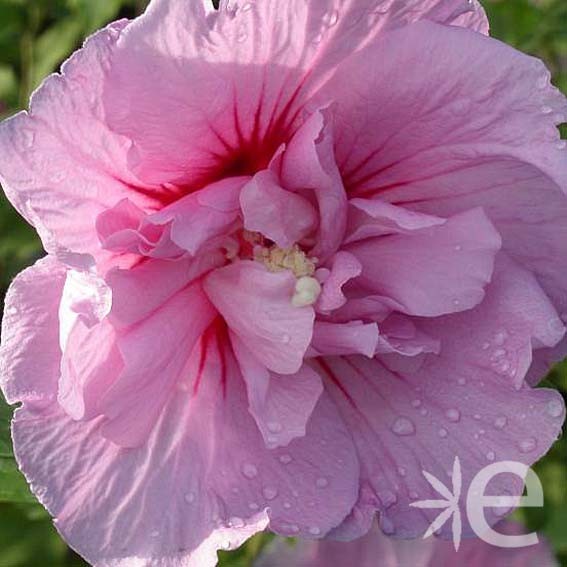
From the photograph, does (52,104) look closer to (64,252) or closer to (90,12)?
(64,252)

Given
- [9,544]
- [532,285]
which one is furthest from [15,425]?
[9,544]

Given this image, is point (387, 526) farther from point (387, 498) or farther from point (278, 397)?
point (278, 397)

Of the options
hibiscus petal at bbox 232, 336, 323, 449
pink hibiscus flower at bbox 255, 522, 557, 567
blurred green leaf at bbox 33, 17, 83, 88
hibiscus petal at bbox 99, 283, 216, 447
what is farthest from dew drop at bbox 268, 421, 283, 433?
blurred green leaf at bbox 33, 17, 83, 88

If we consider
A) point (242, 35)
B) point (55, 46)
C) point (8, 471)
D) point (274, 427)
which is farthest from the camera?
point (55, 46)

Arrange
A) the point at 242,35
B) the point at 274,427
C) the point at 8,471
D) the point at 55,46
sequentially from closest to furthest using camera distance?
the point at 242,35, the point at 274,427, the point at 8,471, the point at 55,46

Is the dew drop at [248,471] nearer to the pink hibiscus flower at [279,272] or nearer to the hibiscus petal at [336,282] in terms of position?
the pink hibiscus flower at [279,272]

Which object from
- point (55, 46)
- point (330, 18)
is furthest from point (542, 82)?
point (55, 46)

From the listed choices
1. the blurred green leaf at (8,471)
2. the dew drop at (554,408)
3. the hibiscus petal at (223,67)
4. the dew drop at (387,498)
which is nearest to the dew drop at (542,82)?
the hibiscus petal at (223,67)
